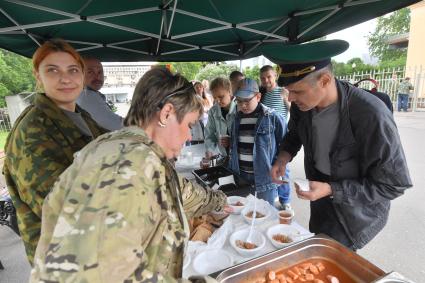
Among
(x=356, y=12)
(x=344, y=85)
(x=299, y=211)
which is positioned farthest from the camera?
(x=299, y=211)

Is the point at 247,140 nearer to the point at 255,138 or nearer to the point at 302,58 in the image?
the point at 255,138

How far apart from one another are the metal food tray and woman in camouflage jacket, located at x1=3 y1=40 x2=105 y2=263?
80 cm

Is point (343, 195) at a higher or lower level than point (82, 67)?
lower

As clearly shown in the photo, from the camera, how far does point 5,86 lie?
1347 centimetres

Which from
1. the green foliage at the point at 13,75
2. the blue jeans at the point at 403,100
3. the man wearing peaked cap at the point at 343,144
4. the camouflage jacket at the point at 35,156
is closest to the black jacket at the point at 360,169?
the man wearing peaked cap at the point at 343,144

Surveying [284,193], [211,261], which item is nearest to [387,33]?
[284,193]

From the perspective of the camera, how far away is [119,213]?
549 millimetres

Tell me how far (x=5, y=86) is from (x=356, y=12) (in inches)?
649

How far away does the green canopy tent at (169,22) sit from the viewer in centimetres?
225

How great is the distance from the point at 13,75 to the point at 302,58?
656 inches

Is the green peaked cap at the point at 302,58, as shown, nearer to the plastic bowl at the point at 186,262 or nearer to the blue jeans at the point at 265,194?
the plastic bowl at the point at 186,262

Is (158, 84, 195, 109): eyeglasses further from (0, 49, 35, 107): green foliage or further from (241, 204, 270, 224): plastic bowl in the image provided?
(0, 49, 35, 107): green foliage

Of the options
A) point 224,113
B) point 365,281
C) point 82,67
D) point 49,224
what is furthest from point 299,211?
point 49,224

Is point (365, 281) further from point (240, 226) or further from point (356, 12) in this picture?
point (356, 12)
